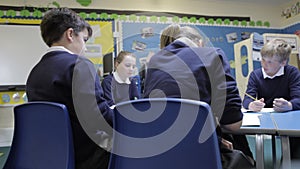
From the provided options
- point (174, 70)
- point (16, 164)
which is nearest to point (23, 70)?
point (16, 164)

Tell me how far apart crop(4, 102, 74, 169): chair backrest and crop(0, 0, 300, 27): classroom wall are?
3.21 metres

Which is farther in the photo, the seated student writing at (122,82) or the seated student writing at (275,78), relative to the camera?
the seated student writing at (122,82)

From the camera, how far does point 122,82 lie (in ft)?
8.16

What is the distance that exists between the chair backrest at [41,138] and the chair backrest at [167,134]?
10.0 inches

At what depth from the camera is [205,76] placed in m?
0.96

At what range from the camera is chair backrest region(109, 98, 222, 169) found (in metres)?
0.69

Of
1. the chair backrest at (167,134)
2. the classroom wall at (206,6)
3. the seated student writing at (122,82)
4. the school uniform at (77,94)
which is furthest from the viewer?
the classroom wall at (206,6)

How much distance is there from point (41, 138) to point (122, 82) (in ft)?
4.93

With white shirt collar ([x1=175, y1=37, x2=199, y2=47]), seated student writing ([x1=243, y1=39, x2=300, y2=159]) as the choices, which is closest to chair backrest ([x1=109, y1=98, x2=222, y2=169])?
white shirt collar ([x1=175, y1=37, x2=199, y2=47])

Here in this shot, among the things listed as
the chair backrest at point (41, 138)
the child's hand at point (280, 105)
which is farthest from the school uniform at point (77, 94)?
the child's hand at point (280, 105)

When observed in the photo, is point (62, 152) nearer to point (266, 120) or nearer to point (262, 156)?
point (262, 156)

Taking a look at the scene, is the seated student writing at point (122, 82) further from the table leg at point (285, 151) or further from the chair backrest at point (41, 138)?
the table leg at point (285, 151)

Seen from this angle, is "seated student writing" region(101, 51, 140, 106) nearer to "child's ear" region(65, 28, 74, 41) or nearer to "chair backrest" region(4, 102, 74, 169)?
"child's ear" region(65, 28, 74, 41)

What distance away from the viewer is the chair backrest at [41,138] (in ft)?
3.10
